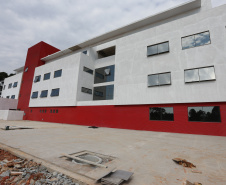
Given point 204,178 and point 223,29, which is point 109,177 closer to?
point 204,178

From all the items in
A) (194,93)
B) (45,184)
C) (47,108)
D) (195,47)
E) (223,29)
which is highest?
(223,29)

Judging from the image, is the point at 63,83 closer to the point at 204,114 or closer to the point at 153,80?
the point at 153,80

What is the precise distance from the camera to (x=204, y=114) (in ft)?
37.2

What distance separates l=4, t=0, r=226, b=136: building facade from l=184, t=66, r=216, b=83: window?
2.8 inches

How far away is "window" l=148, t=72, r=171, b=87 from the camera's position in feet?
44.3

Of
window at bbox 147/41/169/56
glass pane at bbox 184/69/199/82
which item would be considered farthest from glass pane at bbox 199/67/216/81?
window at bbox 147/41/169/56

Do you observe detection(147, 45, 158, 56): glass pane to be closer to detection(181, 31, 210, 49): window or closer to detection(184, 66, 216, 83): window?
detection(181, 31, 210, 49): window

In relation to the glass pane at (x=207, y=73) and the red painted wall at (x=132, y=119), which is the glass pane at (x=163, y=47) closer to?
the glass pane at (x=207, y=73)

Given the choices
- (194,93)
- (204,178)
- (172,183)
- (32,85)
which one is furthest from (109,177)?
(32,85)

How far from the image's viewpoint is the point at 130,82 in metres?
15.8

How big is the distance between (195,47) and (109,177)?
47.4ft

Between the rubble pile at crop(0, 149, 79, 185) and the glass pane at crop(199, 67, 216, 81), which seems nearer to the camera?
the rubble pile at crop(0, 149, 79, 185)

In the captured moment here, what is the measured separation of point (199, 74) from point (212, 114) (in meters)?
3.82

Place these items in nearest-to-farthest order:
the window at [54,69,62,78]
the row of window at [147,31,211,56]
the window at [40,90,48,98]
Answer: the row of window at [147,31,211,56]
the window at [54,69,62,78]
the window at [40,90,48,98]
